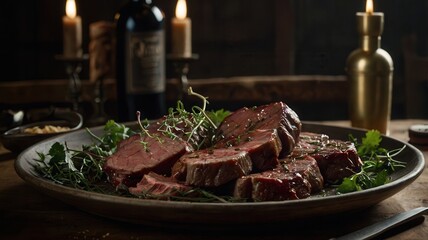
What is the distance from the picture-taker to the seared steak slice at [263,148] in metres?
1.44

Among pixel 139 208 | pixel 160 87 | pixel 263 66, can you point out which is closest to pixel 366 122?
pixel 160 87

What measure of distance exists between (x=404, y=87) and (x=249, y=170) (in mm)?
3101

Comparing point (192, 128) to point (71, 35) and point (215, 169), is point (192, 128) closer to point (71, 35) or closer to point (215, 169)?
point (215, 169)

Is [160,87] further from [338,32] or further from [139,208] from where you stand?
[338,32]

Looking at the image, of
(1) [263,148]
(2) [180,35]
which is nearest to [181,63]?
(2) [180,35]

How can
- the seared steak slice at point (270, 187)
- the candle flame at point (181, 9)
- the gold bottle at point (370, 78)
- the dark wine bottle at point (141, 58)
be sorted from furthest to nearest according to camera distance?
the candle flame at point (181, 9) < the dark wine bottle at point (141, 58) < the gold bottle at point (370, 78) < the seared steak slice at point (270, 187)

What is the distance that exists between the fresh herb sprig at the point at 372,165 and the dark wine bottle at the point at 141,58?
0.81 metres

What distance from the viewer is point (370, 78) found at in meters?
2.21

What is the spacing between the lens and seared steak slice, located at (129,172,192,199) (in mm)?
1351

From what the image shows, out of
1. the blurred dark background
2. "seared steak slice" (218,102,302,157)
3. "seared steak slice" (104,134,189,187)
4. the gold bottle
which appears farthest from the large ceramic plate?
the blurred dark background

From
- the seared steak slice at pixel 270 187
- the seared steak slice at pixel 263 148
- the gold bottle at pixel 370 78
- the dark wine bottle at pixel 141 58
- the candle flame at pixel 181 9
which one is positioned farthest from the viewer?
the candle flame at pixel 181 9

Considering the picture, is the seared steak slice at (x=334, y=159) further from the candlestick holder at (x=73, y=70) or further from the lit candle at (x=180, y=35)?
the candlestick holder at (x=73, y=70)

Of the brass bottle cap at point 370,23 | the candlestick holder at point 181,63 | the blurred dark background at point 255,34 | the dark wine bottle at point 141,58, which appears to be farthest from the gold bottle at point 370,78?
the blurred dark background at point 255,34

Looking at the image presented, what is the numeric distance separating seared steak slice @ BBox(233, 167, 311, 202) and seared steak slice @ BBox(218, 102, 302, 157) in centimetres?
18
